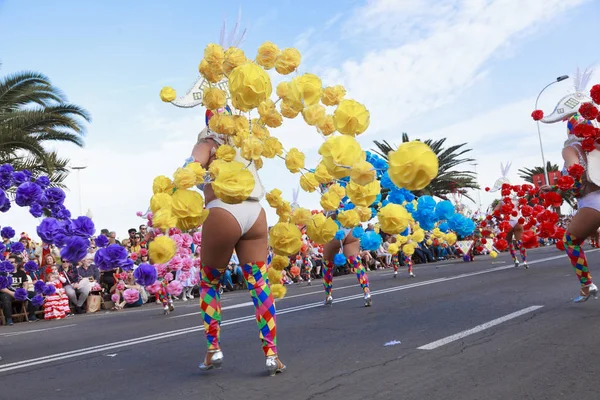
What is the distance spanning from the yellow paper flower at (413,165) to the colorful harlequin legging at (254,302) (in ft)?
5.24

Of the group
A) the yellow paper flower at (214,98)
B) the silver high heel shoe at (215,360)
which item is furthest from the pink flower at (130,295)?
the yellow paper flower at (214,98)

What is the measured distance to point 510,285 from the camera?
410 inches

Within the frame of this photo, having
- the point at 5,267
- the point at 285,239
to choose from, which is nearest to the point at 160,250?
the point at 285,239

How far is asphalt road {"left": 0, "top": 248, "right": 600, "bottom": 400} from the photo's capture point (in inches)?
153

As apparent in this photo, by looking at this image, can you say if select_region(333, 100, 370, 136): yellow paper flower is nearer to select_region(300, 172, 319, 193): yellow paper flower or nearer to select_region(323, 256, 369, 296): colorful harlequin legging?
select_region(300, 172, 319, 193): yellow paper flower

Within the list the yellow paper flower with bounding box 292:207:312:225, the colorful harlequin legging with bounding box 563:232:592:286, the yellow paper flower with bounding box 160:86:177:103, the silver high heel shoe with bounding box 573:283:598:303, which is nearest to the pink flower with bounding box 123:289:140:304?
the yellow paper flower with bounding box 292:207:312:225

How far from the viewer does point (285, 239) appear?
4676 mm

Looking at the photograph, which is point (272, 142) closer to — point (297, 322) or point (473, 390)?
point (473, 390)

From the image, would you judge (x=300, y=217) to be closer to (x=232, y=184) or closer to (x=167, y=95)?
(x=232, y=184)

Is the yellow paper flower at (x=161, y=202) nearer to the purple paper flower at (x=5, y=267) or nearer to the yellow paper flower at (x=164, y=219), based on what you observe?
the yellow paper flower at (x=164, y=219)

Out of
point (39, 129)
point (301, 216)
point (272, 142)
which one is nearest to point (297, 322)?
point (301, 216)

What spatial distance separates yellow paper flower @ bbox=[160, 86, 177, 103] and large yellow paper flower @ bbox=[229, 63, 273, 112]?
85 centimetres

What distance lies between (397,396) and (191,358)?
2602 mm

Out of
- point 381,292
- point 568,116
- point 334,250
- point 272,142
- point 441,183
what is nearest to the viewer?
point 272,142
